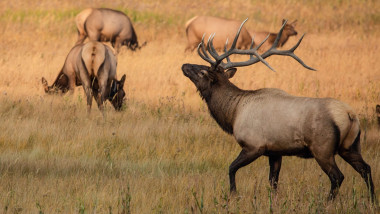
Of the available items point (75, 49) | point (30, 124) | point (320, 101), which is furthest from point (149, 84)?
point (320, 101)

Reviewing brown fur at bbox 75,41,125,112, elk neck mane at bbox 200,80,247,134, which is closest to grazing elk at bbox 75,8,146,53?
brown fur at bbox 75,41,125,112

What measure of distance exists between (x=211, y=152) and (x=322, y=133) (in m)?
2.28

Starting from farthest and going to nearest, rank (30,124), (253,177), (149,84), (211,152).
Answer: (149,84), (30,124), (211,152), (253,177)

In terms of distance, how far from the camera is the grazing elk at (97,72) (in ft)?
34.9

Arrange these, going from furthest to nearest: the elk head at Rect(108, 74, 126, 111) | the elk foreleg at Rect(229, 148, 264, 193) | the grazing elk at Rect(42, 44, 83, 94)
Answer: the grazing elk at Rect(42, 44, 83, 94), the elk head at Rect(108, 74, 126, 111), the elk foreleg at Rect(229, 148, 264, 193)

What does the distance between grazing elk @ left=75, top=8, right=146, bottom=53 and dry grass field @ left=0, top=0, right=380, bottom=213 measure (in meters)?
0.79

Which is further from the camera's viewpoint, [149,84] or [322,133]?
[149,84]

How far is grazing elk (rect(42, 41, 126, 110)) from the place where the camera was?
10.6 m

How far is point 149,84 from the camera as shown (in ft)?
45.5

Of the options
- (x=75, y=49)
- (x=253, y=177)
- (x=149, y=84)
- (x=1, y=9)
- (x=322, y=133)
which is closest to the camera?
(x=322, y=133)

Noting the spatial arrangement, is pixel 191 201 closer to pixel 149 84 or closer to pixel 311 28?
pixel 149 84

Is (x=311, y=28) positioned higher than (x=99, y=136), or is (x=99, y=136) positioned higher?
(x=311, y=28)

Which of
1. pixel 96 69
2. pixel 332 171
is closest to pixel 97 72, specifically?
pixel 96 69

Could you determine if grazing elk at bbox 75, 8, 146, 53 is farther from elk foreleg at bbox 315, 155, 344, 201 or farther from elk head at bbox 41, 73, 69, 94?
elk foreleg at bbox 315, 155, 344, 201
